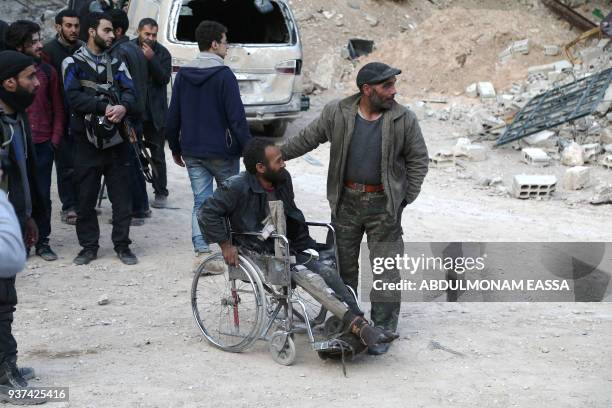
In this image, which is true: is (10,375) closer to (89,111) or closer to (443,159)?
(89,111)

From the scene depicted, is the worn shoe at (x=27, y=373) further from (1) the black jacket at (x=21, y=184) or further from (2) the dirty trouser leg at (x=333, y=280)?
(2) the dirty trouser leg at (x=333, y=280)

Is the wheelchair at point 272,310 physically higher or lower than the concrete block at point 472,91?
higher

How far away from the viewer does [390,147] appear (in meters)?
6.14

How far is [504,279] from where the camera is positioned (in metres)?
8.11

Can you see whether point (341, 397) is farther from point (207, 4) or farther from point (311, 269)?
point (207, 4)

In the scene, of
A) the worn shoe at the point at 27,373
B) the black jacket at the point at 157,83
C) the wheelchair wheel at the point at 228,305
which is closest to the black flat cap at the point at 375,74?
the wheelchair wheel at the point at 228,305

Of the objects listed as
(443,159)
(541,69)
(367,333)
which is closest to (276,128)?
(443,159)

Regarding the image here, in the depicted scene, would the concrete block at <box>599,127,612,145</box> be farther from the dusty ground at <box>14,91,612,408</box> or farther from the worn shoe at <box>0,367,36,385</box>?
the worn shoe at <box>0,367,36,385</box>

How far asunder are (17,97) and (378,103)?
2.25m

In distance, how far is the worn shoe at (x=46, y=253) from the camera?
26.6 feet

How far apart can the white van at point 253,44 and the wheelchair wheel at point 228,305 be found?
4.78 m

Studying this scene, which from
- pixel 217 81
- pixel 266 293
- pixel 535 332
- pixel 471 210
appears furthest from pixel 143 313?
pixel 471 210

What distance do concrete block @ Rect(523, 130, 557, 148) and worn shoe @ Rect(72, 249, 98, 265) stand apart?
672 centimetres

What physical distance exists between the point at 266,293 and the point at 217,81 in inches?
78.1
